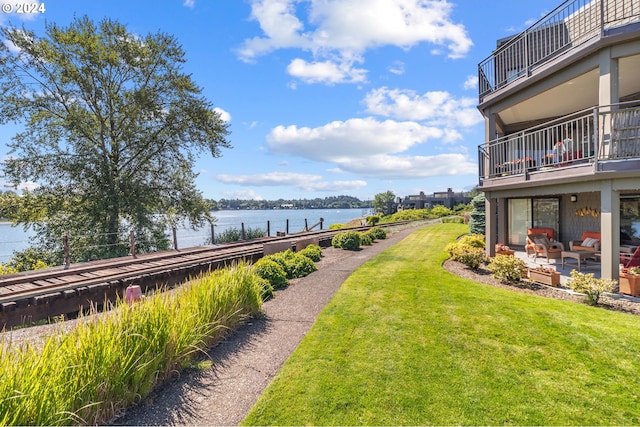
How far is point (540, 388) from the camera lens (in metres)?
3.40

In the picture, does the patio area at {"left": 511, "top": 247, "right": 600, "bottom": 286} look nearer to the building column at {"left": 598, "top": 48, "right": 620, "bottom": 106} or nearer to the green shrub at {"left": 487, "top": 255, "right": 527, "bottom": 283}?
the green shrub at {"left": 487, "top": 255, "right": 527, "bottom": 283}

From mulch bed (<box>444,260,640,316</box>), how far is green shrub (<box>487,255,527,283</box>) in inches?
6.0

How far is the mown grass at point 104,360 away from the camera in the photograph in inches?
101

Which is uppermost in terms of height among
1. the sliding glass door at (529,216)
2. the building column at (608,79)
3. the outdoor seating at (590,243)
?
the building column at (608,79)

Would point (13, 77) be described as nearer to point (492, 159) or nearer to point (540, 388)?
point (492, 159)

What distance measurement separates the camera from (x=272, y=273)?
25.7ft

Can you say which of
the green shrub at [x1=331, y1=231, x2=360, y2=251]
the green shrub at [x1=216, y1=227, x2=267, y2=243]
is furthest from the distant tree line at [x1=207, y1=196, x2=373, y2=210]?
the green shrub at [x1=331, y1=231, x2=360, y2=251]

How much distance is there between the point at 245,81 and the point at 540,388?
16619 millimetres

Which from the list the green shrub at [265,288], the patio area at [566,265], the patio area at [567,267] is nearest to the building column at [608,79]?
the patio area at [567,267]

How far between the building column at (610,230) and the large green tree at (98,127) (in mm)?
16940

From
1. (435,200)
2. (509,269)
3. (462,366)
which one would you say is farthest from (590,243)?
(435,200)

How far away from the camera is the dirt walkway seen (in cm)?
314

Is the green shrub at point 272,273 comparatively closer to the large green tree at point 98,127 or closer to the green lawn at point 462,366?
the green lawn at point 462,366

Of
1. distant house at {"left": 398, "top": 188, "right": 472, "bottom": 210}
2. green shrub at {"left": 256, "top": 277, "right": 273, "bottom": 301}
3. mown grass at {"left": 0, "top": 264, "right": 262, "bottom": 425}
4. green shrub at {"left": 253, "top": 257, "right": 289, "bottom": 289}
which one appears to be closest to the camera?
mown grass at {"left": 0, "top": 264, "right": 262, "bottom": 425}
